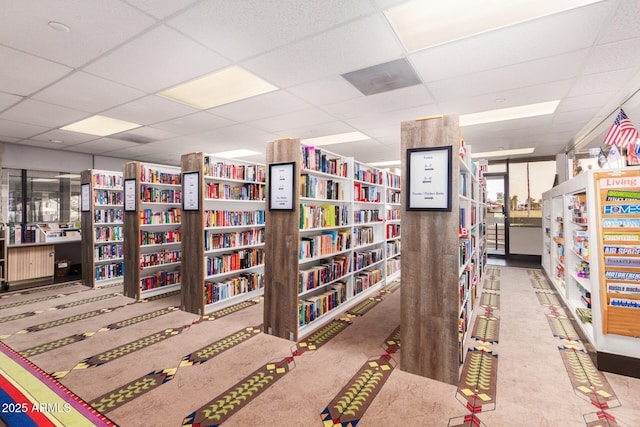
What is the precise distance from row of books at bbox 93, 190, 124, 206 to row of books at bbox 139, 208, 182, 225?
127cm

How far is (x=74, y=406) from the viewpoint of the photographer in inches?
87.6

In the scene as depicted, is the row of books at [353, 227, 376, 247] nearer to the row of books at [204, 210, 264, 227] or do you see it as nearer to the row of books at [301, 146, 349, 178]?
the row of books at [301, 146, 349, 178]

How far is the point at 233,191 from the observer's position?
489cm

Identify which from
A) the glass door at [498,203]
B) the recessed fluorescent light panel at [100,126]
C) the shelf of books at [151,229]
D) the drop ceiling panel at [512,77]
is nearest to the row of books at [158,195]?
the shelf of books at [151,229]

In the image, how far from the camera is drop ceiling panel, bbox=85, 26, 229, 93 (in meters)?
2.68

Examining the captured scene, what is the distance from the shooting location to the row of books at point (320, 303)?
3.53m

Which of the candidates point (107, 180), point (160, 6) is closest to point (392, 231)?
point (160, 6)

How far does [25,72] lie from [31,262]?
13.9 ft

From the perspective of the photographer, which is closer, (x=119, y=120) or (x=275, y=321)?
(x=275, y=321)

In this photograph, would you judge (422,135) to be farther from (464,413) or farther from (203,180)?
(203,180)

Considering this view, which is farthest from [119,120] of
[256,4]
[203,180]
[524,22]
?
[524,22]

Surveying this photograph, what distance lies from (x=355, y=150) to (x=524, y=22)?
524 centimetres

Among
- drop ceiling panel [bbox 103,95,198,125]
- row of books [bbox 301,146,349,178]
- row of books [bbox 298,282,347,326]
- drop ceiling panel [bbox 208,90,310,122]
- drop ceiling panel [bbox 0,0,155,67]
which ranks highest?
drop ceiling panel [bbox 208,90,310,122]

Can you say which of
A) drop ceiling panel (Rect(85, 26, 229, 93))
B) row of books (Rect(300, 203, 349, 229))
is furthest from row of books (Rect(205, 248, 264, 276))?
drop ceiling panel (Rect(85, 26, 229, 93))
